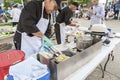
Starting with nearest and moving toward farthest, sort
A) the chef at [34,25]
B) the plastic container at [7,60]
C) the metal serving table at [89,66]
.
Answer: the plastic container at [7,60], the metal serving table at [89,66], the chef at [34,25]

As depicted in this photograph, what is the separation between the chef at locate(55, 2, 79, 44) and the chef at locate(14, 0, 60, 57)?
119 cm

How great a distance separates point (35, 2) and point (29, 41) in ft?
1.23

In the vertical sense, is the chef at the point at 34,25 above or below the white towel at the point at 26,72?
above

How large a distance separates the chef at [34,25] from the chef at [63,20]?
1.19m

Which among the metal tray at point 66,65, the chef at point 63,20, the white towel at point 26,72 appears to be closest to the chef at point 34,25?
the metal tray at point 66,65

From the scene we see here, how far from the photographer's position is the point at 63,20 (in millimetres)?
2846

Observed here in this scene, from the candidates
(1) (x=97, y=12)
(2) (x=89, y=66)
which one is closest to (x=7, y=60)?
(2) (x=89, y=66)

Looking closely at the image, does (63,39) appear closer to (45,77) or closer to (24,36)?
(24,36)

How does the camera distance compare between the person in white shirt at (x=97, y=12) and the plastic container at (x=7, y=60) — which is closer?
the plastic container at (x=7, y=60)

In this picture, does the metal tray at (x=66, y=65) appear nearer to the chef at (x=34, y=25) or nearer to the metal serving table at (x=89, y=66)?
the metal serving table at (x=89, y=66)

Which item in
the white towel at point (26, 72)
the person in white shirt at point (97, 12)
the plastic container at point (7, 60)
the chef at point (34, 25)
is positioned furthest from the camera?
the person in white shirt at point (97, 12)

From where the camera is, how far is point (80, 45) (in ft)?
4.59

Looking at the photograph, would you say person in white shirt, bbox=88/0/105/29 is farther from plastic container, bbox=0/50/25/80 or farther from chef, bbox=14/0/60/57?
plastic container, bbox=0/50/25/80

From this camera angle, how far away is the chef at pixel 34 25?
130 cm
